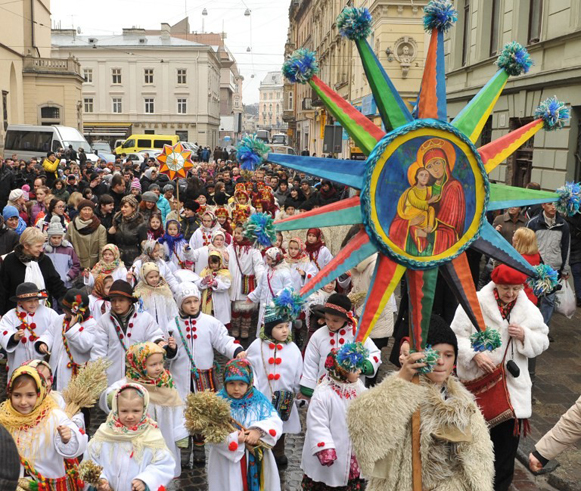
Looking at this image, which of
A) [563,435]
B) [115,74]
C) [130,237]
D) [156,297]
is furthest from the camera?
[115,74]

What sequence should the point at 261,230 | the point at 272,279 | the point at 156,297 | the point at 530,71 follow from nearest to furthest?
1. the point at 261,230
2. the point at 156,297
3. the point at 272,279
4. the point at 530,71

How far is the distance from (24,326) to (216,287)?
9.82ft

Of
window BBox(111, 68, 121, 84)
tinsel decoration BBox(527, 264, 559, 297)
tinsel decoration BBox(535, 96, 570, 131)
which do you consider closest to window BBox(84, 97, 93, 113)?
window BBox(111, 68, 121, 84)

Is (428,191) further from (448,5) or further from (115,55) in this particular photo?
(115,55)

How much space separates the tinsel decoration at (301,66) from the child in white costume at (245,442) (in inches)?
85.0

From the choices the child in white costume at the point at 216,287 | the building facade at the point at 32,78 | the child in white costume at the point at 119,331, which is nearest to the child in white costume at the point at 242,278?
the child in white costume at the point at 216,287

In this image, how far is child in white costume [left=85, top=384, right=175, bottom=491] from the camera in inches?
170

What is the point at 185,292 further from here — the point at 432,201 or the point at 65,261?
the point at 432,201

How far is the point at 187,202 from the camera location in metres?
12.2

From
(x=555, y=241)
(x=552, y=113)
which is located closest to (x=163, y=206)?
(x=555, y=241)

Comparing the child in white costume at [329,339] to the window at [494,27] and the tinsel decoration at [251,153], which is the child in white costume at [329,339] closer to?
the tinsel decoration at [251,153]

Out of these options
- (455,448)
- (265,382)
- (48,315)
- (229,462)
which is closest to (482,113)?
(455,448)

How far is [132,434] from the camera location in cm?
435

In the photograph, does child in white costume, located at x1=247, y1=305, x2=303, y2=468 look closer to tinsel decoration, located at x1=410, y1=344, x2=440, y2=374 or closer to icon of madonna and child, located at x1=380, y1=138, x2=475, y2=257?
icon of madonna and child, located at x1=380, y1=138, x2=475, y2=257
